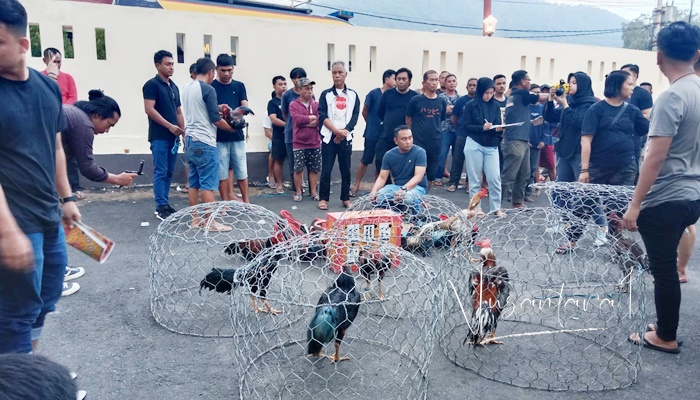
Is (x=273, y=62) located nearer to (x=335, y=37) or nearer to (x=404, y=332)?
(x=335, y=37)

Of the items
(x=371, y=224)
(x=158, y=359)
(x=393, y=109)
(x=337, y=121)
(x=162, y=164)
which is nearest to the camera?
(x=158, y=359)

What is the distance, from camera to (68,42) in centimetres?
748

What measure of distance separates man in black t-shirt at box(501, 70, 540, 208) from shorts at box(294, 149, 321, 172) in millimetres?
2465

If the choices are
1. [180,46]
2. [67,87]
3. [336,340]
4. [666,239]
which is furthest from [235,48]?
[666,239]

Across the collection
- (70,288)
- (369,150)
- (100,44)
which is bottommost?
(70,288)

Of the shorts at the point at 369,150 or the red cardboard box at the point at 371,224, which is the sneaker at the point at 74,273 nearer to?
the red cardboard box at the point at 371,224

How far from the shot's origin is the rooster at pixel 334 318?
270 cm

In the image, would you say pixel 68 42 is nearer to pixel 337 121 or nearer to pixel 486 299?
pixel 337 121

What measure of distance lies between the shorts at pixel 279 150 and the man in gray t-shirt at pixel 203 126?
2426mm

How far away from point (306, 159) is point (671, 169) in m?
4.82

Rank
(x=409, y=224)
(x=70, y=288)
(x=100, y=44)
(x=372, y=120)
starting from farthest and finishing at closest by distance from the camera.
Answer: (x=100, y=44) < (x=372, y=120) < (x=409, y=224) < (x=70, y=288)

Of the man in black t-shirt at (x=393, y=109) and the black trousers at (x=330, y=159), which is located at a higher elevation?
the man in black t-shirt at (x=393, y=109)

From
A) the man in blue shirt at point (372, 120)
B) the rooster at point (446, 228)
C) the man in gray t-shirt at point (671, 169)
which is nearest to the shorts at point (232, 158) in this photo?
the man in blue shirt at point (372, 120)

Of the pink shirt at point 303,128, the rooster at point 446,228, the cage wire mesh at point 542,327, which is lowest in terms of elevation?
the cage wire mesh at point 542,327
